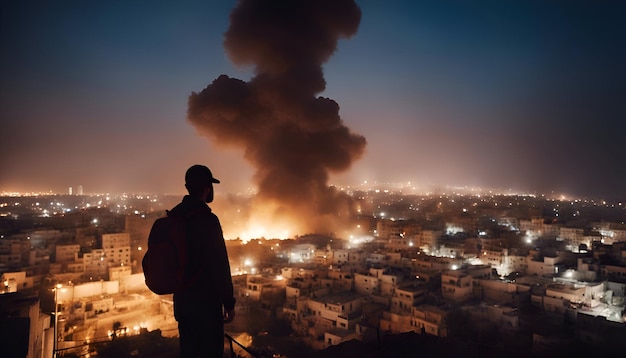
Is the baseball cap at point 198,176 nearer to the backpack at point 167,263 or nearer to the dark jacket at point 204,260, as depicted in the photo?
the dark jacket at point 204,260

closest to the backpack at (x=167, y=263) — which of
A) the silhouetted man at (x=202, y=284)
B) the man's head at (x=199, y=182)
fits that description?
the silhouetted man at (x=202, y=284)

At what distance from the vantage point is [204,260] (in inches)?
Answer: 103

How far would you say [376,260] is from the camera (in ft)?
82.0

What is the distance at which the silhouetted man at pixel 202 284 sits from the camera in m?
2.60

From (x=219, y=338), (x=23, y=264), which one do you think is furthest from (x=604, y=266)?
(x=23, y=264)

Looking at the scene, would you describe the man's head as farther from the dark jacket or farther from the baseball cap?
the dark jacket

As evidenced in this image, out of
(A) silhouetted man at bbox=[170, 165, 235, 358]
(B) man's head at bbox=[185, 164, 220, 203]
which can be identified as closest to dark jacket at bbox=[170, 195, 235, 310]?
(A) silhouetted man at bbox=[170, 165, 235, 358]

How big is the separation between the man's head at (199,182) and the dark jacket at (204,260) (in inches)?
5.8

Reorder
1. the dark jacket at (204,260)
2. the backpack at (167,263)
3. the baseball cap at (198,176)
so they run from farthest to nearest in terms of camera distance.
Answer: the baseball cap at (198,176) → the dark jacket at (204,260) → the backpack at (167,263)

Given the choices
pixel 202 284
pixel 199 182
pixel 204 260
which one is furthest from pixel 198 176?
→ pixel 202 284

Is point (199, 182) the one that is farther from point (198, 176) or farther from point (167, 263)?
point (167, 263)

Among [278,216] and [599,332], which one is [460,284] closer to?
[599,332]

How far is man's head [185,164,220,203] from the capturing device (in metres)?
2.73

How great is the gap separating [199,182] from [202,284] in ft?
2.09
